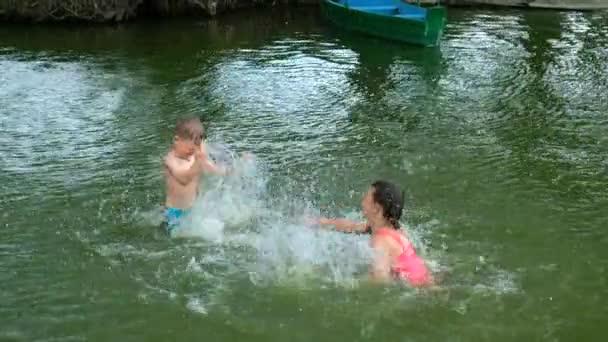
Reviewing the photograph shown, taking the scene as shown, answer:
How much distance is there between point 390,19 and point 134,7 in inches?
286

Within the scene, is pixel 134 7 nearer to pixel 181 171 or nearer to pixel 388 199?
pixel 181 171

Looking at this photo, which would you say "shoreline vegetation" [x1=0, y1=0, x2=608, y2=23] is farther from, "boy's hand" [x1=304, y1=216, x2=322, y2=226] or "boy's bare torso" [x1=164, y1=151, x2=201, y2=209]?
"boy's hand" [x1=304, y1=216, x2=322, y2=226]

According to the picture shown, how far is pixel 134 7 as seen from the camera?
18.6 meters

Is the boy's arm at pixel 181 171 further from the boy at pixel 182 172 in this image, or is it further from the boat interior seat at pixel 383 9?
the boat interior seat at pixel 383 9

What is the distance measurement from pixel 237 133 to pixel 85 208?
2.91m

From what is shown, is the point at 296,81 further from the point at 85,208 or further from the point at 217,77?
the point at 85,208

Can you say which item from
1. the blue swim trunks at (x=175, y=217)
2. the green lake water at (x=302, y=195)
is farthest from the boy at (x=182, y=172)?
the green lake water at (x=302, y=195)

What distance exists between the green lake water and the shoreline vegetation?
12.6 ft

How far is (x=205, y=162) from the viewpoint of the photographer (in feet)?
20.1

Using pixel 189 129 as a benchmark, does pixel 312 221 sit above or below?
below

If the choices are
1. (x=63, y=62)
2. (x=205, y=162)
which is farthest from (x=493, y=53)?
(x=205, y=162)

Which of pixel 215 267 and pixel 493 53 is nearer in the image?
pixel 215 267

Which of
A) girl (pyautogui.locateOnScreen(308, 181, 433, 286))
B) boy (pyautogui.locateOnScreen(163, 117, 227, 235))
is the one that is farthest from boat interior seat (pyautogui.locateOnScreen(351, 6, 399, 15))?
girl (pyautogui.locateOnScreen(308, 181, 433, 286))

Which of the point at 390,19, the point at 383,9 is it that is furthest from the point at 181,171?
the point at 383,9
